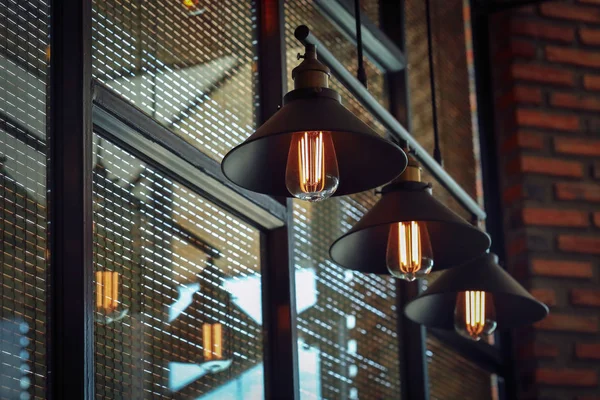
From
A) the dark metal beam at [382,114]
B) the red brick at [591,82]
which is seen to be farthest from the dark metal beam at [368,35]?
the red brick at [591,82]

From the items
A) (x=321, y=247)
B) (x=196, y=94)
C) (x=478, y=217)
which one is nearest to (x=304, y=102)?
(x=196, y=94)

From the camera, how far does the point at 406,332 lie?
3467mm

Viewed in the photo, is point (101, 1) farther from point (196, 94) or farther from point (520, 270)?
point (520, 270)

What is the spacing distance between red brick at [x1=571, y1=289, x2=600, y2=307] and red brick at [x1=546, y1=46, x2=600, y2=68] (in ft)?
2.81

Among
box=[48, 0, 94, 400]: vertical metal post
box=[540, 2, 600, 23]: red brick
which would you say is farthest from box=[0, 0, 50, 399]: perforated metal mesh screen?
box=[540, 2, 600, 23]: red brick

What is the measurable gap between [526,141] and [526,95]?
0.60 feet

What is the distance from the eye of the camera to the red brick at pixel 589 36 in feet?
13.7

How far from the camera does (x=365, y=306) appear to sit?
329 centimetres

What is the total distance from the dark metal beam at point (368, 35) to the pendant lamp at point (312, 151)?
1.36m

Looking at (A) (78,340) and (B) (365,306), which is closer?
(A) (78,340)

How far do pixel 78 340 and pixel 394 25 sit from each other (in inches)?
85.8

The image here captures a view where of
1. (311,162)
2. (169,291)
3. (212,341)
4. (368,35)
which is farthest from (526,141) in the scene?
(311,162)

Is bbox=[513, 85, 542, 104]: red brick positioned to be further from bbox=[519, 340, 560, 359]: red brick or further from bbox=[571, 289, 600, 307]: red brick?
bbox=[519, 340, 560, 359]: red brick

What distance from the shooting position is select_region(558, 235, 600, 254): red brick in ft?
13.0
